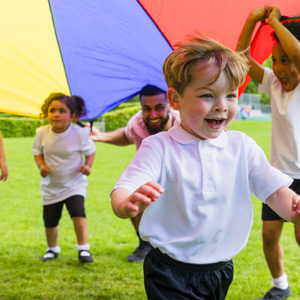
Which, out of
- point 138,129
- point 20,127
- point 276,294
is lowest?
point 20,127

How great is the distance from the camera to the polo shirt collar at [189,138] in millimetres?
1872

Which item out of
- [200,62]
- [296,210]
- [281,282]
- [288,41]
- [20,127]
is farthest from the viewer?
[20,127]

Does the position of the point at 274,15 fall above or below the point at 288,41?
above

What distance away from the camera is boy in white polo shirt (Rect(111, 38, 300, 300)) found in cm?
177

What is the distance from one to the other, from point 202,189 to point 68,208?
2520mm

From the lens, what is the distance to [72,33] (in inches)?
133

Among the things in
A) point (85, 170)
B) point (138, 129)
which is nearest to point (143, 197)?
point (138, 129)

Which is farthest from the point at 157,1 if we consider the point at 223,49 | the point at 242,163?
the point at 242,163

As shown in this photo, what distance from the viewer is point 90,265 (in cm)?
393

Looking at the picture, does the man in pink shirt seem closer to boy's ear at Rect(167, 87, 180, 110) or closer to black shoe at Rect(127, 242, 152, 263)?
black shoe at Rect(127, 242, 152, 263)

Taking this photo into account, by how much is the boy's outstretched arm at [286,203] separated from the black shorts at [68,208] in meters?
2.45

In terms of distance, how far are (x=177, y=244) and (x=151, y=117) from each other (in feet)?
5.72

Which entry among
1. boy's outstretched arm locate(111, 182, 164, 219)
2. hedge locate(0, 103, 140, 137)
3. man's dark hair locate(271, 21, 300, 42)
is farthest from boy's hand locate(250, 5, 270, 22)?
hedge locate(0, 103, 140, 137)

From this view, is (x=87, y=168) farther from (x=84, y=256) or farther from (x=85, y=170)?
(x=84, y=256)
